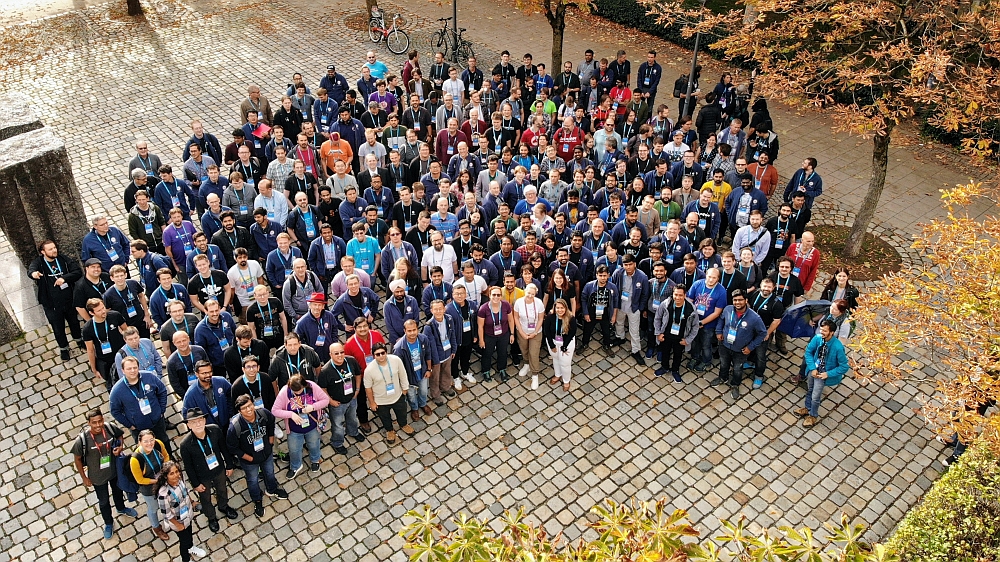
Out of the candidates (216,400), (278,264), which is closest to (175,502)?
(216,400)

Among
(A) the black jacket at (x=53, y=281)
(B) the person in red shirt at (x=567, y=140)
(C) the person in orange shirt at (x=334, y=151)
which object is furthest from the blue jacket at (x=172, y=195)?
(B) the person in red shirt at (x=567, y=140)

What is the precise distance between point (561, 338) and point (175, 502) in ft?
16.7

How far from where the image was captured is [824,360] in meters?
9.94

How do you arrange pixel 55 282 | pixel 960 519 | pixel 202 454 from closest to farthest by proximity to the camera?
1. pixel 960 519
2. pixel 202 454
3. pixel 55 282

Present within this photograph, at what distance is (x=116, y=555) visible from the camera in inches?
336

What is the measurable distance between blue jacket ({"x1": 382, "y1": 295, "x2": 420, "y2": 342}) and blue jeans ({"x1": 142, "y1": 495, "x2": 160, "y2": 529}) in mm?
3331

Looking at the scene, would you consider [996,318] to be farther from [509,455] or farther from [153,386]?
[153,386]

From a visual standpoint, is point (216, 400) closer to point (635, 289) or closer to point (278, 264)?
point (278, 264)

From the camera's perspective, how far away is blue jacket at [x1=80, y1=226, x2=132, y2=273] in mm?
11094

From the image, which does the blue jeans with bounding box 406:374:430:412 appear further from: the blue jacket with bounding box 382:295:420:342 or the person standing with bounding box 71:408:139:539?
the person standing with bounding box 71:408:139:539

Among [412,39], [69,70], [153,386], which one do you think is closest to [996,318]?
[153,386]

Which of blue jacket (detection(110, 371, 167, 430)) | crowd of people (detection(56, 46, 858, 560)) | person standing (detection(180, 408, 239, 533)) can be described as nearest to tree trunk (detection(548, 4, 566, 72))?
crowd of people (detection(56, 46, 858, 560))

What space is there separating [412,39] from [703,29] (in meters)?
10.8

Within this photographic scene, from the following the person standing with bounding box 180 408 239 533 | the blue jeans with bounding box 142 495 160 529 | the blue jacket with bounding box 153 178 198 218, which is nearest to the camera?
the person standing with bounding box 180 408 239 533
